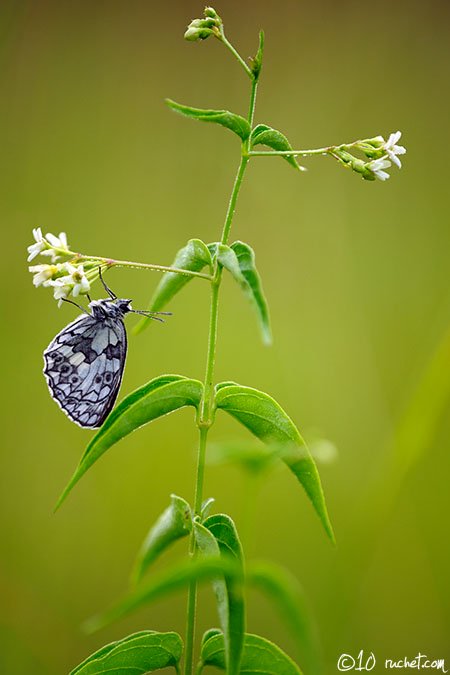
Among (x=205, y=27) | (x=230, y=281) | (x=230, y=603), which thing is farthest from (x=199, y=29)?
(x=230, y=281)

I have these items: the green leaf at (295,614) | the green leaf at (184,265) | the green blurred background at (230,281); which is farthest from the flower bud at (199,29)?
the green blurred background at (230,281)

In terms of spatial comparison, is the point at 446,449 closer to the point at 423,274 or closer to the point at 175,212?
the point at 423,274

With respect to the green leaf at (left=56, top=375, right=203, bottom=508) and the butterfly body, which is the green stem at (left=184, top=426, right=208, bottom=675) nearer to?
the green leaf at (left=56, top=375, right=203, bottom=508)

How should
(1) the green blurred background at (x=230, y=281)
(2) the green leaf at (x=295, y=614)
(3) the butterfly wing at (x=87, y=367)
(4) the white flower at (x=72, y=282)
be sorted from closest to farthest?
(2) the green leaf at (x=295, y=614) → (4) the white flower at (x=72, y=282) → (3) the butterfly wing at (x=87, y=367) → (1) the green blurred background at (x=230, y=281)

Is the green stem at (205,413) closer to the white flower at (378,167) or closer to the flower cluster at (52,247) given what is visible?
the white flower at (378,167)

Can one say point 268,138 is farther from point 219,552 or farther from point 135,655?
point 135,655
